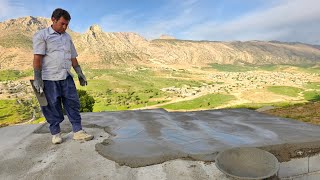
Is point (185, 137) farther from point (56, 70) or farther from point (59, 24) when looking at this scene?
point (59, 24)

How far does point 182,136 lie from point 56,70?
260cm

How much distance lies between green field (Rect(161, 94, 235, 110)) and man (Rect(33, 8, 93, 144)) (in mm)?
79268

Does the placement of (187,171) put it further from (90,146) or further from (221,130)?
(221,130)

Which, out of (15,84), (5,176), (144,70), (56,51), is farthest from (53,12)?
(144,70)

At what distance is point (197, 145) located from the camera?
5.12 metres

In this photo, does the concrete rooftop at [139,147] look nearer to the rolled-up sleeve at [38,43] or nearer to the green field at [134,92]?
the rolled-up sleeve at [38,43]

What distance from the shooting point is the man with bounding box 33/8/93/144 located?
4.98 m

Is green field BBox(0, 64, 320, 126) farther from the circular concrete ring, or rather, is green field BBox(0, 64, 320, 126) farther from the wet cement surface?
the circular concrete ring

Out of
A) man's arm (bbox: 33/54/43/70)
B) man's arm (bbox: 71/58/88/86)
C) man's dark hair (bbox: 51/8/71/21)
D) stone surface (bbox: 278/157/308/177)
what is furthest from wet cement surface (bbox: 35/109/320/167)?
man's dark hair (bbox: 51/8/71/21)

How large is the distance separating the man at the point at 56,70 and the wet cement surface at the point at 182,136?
883mm

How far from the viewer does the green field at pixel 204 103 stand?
86312mm

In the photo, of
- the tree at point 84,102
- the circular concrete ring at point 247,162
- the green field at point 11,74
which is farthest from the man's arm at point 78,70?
the green field at point 11,74

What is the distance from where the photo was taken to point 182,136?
5.79 m

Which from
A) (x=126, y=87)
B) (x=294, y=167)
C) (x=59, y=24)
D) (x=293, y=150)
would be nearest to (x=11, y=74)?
(x=126, y=87)
